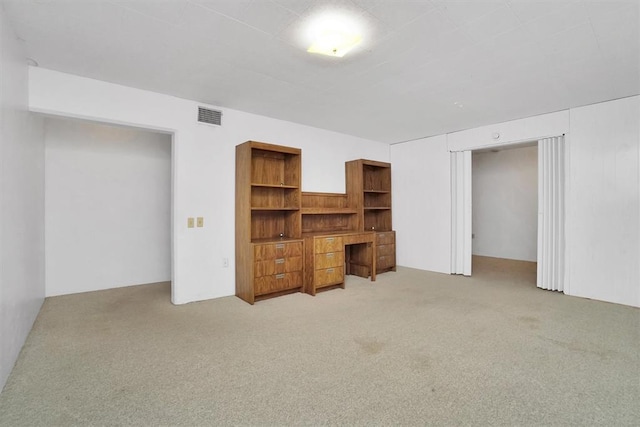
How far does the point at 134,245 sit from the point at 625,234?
275 inches

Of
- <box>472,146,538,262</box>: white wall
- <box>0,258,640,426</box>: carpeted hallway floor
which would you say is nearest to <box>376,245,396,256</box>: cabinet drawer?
<box>0,258,640,426</box>: carpeted hallway floor

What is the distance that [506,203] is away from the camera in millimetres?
7477

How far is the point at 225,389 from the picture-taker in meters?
2.04

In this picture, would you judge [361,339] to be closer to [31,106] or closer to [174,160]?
[174,160]

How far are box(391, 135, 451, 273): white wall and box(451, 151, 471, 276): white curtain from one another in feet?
0.29

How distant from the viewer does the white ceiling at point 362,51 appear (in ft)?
7.27

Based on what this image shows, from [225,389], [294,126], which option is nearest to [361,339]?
[225,389]

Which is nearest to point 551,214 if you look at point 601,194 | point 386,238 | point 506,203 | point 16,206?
point 601,194

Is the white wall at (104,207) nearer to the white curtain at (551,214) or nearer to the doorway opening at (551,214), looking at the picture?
the doorway opening at (551,214)

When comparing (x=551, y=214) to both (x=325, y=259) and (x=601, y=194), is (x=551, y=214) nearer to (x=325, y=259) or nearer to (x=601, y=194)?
(x=601, y=194)

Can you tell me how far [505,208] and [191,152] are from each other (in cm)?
718

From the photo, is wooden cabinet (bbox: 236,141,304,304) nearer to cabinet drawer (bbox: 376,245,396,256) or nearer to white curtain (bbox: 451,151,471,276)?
cabinet drawer (bbox: 376,245,396,256)

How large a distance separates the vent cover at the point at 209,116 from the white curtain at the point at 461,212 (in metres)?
4.15

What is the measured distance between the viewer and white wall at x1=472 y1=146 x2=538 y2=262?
709 centimetres
